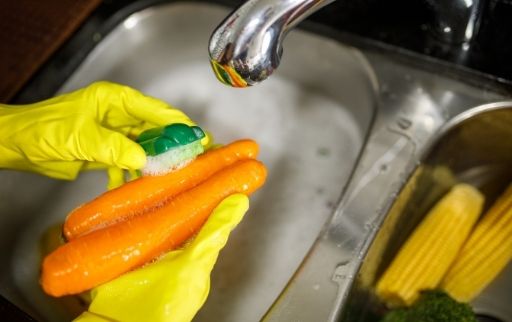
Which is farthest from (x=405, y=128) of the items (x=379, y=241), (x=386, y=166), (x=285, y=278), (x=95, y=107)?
(x=95, y=107)

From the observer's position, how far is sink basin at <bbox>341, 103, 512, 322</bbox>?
0.78 m

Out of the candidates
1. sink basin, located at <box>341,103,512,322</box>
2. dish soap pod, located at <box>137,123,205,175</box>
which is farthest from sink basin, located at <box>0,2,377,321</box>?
dish soap pod, located at <box>137,123,205,175</box>

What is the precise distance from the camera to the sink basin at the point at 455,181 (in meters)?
0.78

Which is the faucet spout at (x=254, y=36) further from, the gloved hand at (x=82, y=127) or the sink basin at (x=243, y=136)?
the sink basin at (x=243, y=136)

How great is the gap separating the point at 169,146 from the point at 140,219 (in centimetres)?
10

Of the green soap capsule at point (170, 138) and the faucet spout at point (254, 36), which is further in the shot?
the green soap capsule at point (170, 138)

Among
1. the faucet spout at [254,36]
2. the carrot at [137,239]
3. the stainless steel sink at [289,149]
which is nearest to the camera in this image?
the faucet spout at [254,36]

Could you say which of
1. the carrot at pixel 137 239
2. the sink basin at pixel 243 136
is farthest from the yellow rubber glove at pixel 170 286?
the sink basin at pixel 243 136

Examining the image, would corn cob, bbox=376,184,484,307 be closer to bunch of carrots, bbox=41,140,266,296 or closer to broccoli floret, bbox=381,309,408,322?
broccoli floret, bbox=381,309,408,322

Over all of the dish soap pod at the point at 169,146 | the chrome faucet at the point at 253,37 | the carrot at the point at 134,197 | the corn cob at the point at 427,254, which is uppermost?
the chrome faucet at the point at 253,37

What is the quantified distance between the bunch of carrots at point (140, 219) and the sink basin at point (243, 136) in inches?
6.2

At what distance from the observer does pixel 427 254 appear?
2.60 ft

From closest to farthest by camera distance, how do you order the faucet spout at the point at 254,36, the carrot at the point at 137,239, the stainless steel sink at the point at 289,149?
the faucet spout at the point at 254,36 < the carrot at the point at 137,239 < the stainless steel sink at the point at 289,149

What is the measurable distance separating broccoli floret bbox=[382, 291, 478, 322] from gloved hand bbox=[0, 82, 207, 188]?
0.39 meters
